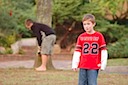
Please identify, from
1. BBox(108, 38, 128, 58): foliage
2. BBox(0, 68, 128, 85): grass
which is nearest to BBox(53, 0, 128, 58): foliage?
BBox(108, 38, 128, 58): foliage

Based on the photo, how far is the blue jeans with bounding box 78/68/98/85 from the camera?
7.23 meters

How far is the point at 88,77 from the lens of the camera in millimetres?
7277

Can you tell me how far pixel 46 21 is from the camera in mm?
13602

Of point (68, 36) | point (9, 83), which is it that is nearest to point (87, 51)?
point (9, 83)

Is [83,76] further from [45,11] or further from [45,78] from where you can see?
[45,11]

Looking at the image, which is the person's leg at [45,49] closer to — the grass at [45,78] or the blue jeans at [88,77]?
the grass at [45,78]

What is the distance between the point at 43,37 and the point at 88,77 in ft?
18.2

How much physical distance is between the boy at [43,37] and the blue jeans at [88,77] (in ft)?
17.2

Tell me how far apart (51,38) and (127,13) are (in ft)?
50.8

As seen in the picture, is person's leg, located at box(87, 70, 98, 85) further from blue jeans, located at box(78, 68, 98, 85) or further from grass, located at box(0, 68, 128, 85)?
grass, located at box(0, 68, 128, 85)

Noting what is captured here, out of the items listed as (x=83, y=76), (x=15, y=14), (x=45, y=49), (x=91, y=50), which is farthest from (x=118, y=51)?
(x=91, y=50)

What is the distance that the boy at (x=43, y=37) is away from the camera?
40.7 ft

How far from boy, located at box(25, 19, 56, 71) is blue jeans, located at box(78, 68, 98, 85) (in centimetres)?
524

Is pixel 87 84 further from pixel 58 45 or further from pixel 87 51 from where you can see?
pixel 58 45
